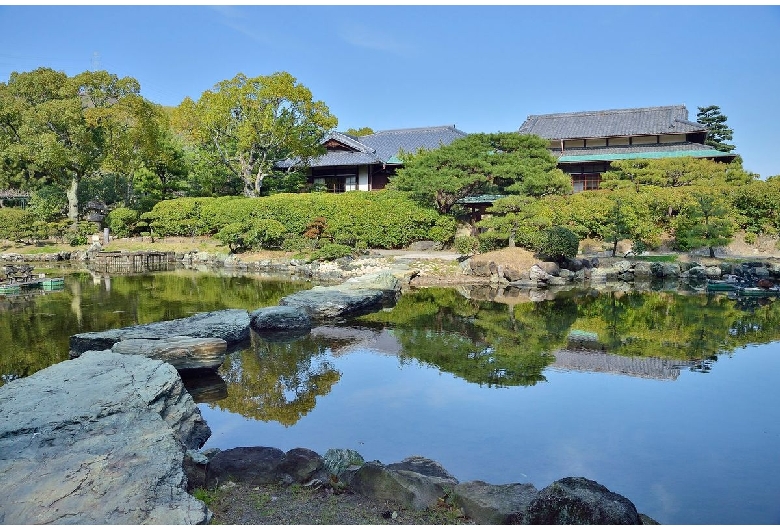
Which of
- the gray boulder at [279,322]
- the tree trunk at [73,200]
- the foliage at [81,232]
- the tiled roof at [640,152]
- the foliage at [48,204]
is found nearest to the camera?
the gray boulder at [279,322]

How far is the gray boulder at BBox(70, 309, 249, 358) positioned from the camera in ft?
31.2

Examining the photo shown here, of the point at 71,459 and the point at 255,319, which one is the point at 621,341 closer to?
the point at 255,319

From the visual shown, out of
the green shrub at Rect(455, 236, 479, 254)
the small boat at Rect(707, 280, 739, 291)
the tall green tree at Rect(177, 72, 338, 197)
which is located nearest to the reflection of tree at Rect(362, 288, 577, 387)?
the small boat at Rect(707, 280, 739, 291)

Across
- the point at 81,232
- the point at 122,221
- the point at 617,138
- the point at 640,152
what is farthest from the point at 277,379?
the point at 617,138

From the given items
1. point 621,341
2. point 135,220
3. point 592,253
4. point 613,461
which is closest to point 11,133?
point 135,220

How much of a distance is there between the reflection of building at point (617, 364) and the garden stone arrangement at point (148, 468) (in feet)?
15.8

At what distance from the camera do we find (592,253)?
78.0 ft

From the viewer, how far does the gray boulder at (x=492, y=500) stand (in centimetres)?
440

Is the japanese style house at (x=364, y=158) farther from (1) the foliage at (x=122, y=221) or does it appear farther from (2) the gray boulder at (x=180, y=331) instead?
(2) the gray boulder at (x=180, y=331)

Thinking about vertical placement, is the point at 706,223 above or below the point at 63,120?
below

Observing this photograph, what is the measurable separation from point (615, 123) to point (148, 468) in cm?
3405

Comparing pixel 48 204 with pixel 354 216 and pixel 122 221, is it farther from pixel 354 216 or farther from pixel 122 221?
pixel 354 216

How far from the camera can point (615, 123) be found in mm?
33562

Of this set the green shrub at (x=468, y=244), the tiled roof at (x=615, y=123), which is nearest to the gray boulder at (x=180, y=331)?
the green shrub at (x=468, y=244)
